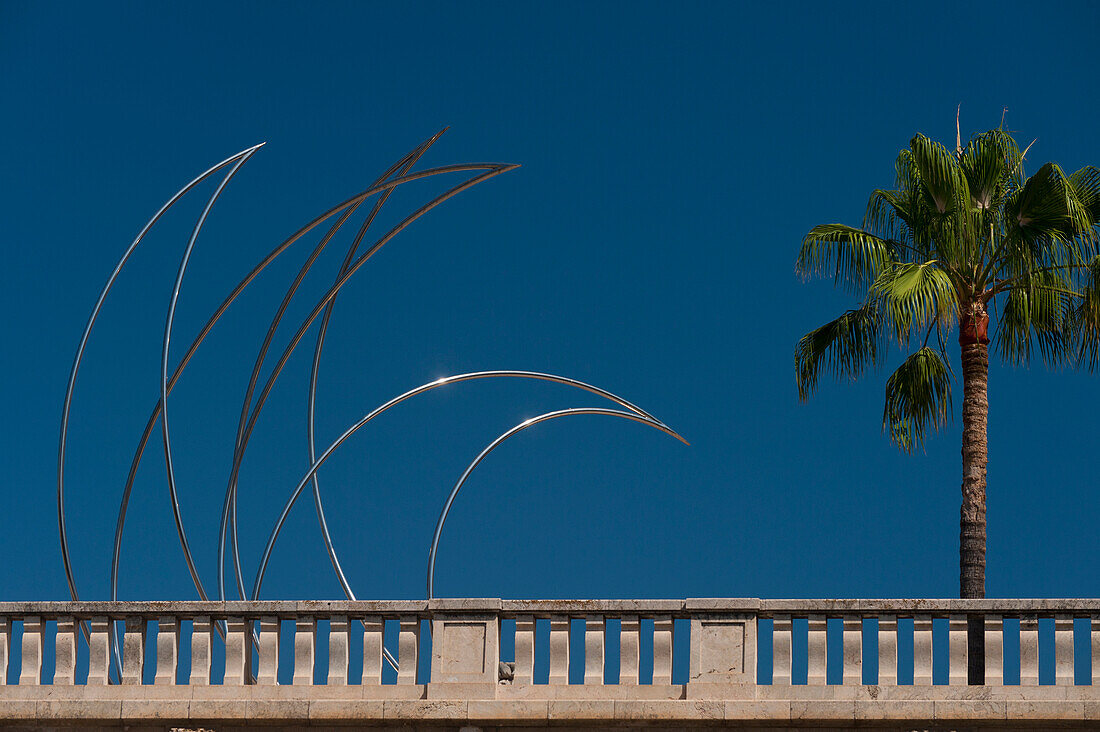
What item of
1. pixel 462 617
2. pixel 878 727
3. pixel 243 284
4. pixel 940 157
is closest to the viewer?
pixel 878 727

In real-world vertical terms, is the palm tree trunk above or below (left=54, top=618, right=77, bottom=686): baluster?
above

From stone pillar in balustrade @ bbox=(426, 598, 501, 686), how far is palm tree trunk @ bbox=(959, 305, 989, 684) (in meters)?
8.85

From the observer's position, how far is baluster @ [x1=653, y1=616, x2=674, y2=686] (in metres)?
13.3

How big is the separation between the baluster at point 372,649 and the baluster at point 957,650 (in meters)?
5.24

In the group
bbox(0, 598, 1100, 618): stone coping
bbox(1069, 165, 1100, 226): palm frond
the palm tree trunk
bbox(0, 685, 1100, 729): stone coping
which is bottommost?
bbox(0, 685, 1100, 729): stone coping

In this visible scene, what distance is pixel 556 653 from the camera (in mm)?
13445

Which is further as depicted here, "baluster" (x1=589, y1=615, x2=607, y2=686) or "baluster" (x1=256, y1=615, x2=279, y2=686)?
"baluster" (x1=256, y1=615, x2=279, y2=686)

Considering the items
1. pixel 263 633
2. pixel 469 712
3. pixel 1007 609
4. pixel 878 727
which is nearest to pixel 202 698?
pixel 263 633

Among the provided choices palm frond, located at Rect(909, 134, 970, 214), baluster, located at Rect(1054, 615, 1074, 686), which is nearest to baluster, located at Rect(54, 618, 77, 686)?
baluster, located at Rect(1054, 615, 1074, 686)

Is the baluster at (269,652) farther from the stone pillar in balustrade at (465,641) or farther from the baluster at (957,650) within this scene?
the baluster at (957,650)

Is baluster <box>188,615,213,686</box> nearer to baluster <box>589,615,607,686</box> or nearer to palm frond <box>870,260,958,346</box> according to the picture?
baluster <box>589,615,607,686</box>

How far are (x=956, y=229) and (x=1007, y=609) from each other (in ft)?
30.5

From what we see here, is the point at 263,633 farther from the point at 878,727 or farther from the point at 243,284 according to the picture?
the point at 243,284

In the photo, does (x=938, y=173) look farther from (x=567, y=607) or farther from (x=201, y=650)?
(x=201, y=650)
